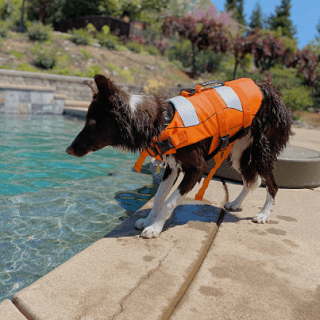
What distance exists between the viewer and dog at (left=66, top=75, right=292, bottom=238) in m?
2.82

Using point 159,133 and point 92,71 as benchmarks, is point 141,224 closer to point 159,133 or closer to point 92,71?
point 159,133

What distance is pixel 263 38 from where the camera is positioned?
22.3 metres

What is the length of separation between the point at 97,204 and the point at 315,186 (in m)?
3.51

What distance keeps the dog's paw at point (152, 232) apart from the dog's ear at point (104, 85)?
1289mm

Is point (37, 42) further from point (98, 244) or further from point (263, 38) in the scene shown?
point (98, 244)

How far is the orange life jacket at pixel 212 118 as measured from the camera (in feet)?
9.78

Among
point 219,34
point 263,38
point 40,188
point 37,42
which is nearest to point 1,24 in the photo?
point 37,42

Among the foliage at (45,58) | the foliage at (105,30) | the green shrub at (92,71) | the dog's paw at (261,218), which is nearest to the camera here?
the dog's paw at (261,218)

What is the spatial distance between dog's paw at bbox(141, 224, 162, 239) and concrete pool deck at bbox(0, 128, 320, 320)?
6 centimetres

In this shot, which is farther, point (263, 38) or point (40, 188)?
point (263, 38)

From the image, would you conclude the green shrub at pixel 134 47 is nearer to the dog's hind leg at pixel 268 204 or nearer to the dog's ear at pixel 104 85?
the dog's hind leg at pixel 268 204

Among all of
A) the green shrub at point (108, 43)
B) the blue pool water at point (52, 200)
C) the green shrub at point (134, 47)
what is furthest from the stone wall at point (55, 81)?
the green shrub at point (134, 47)

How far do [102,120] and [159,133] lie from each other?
53 cm

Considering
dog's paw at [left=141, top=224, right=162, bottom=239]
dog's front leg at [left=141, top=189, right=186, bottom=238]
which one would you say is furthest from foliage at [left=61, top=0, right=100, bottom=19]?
dog's paw at [left=141, top=224, right=162, bottom=239]
